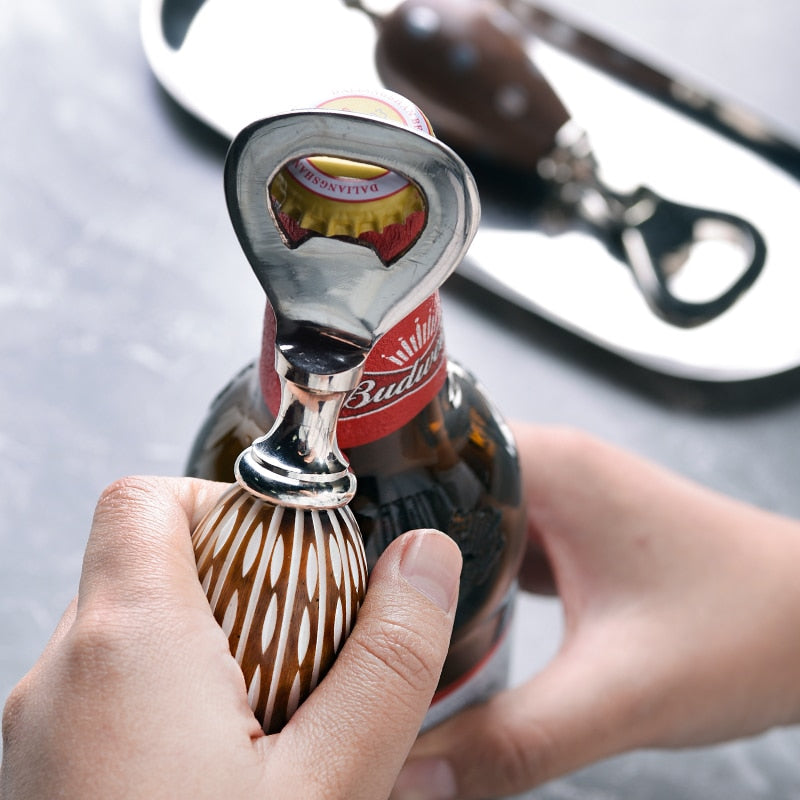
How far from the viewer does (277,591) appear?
334 mm

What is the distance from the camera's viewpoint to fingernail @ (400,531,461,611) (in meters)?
0.37

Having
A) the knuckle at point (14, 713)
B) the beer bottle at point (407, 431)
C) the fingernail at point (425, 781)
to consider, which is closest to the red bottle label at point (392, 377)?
the beer bottle at point (407, 431)

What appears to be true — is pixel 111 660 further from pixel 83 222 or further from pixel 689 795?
pixel 83 222

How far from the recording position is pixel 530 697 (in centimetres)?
61

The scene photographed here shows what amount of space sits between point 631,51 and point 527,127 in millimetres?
253

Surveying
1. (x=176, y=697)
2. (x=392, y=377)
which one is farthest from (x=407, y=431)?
(x=176, y=697)

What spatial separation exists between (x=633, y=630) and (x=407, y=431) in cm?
25

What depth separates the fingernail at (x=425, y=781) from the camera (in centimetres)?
60

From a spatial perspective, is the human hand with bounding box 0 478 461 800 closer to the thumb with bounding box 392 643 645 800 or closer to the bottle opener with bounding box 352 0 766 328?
the thumb with bounding box 392 643 645 800

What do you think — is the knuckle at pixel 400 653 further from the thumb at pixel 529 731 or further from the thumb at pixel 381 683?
the thumb at pixel 529 731

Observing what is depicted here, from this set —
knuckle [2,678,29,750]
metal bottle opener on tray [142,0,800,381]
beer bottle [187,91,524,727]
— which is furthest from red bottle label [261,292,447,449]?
metal bottle opener on tray [142,0,800,381]

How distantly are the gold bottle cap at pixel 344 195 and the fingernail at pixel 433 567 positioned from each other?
12 cm

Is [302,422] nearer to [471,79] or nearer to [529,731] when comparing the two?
[529,731]

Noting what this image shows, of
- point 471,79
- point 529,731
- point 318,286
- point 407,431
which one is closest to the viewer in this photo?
point 318,286
